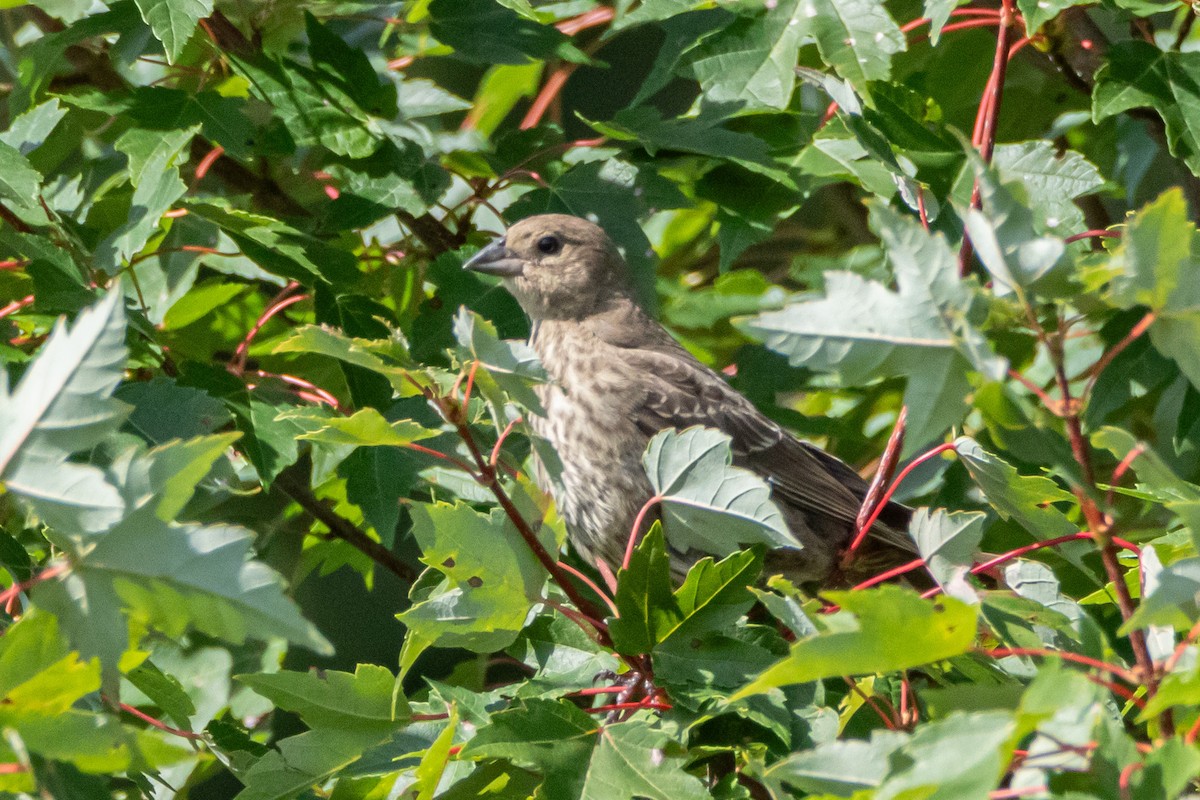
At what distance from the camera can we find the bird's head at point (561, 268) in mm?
3555

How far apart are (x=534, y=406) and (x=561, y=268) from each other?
6.13ft

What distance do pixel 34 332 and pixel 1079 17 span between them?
104 inches

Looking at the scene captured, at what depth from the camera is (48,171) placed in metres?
3.37

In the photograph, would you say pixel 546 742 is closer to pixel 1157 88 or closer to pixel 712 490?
pixel 712 490

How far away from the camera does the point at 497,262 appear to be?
3.35 metres

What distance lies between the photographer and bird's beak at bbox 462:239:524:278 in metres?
3.25

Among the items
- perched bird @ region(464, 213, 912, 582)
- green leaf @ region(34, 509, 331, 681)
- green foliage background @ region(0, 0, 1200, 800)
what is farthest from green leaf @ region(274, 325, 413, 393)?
perched bird @ region(464, 213, 912, 582)

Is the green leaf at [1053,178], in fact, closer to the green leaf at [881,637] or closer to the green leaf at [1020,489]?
the green leaf at [1020,489]

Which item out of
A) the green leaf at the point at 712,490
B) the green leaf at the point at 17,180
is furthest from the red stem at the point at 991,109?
the green leaf at the point at 17,180

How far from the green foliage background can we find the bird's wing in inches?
4.6

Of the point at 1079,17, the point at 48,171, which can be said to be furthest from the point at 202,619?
the point at 1079,17

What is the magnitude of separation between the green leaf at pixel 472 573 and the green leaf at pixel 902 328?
70cm

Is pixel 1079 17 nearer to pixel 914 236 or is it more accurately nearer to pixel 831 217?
pixel 831 217

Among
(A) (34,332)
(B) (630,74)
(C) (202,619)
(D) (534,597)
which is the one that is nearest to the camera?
(C) (202,619)
